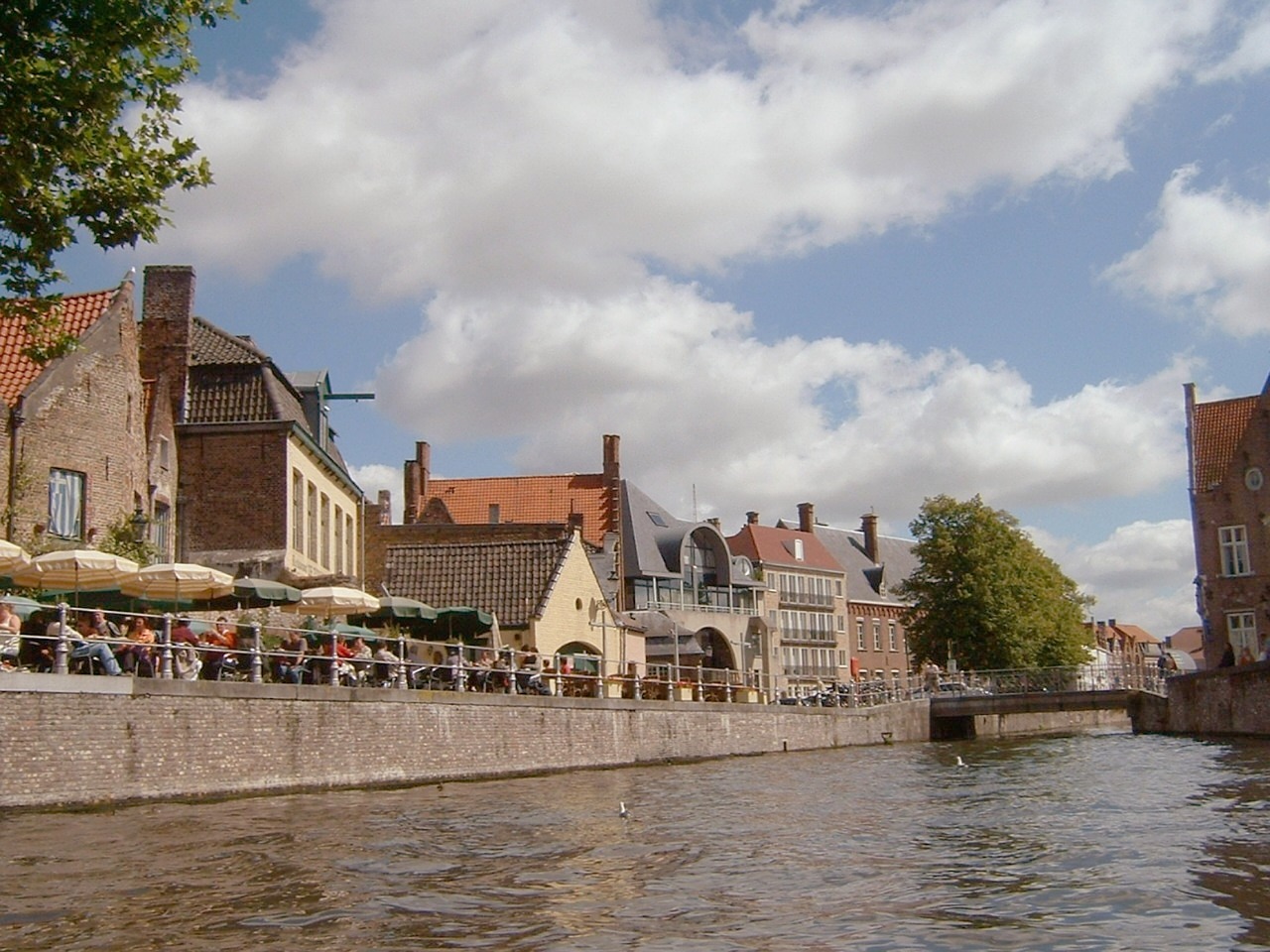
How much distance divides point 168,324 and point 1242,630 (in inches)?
1472

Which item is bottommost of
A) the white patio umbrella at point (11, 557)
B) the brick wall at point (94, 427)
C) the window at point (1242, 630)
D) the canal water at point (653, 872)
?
the canal water at point (653, 872)

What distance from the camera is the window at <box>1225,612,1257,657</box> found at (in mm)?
50312

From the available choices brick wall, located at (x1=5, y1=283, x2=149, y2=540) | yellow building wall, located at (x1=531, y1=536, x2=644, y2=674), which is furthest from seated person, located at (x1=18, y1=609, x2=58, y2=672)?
yellow building wall, located at (x1=531, y1=536, x2=644, y2=674)

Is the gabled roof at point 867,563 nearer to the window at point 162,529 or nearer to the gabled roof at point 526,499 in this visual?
the gabled roof at point 526,499

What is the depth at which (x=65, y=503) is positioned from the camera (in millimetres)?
27188

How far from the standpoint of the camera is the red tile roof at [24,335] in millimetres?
26828

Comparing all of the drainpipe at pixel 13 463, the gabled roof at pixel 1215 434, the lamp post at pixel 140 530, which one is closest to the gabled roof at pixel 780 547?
the gabled roof at pixel 1215 434

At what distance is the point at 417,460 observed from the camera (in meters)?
64.2

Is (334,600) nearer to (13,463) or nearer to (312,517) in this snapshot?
(13,463)

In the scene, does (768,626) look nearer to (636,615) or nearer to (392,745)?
(636,615)

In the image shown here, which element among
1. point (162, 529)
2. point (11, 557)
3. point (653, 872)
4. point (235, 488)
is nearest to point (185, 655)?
point (11, 557)

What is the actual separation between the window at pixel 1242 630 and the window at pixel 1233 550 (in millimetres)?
1513

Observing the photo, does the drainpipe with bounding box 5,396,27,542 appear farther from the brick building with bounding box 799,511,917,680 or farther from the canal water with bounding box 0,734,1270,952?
the brick building with bounding box 799,511,917,680

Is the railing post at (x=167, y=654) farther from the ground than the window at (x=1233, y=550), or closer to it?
closer to it
